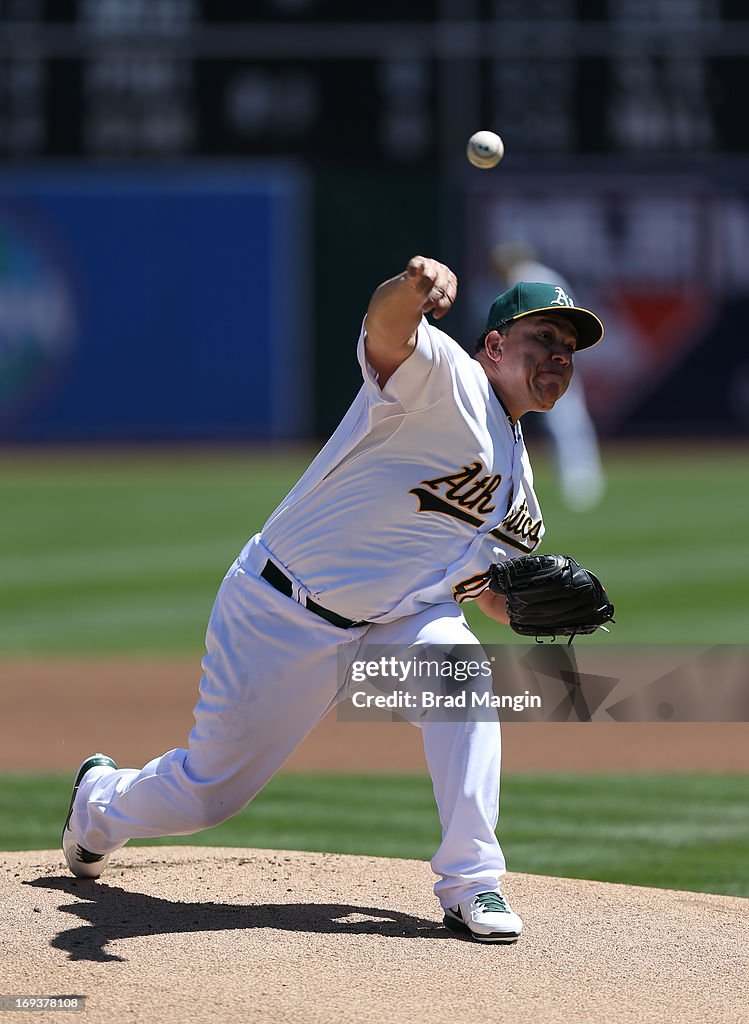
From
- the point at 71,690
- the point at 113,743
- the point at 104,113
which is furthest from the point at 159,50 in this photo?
the point at 113,743

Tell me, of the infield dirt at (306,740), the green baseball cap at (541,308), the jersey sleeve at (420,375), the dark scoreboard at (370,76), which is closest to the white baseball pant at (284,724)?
the jersey sleeve at (420,375)

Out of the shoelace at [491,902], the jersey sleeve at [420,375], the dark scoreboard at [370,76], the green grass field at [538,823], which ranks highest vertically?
the dark scoreboard at [370,76]

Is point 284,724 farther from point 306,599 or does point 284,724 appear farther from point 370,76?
point 370,76

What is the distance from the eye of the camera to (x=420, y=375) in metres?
3.48

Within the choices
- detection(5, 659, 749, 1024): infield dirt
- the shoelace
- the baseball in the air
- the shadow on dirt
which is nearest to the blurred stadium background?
detection(5, 659, 749, 1024): infield dirt

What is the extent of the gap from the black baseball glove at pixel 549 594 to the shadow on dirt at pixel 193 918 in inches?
29.5

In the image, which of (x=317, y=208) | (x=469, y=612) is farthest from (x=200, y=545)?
(x=317, y=208)

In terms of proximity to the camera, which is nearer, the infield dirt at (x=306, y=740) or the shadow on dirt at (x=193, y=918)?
the shadow on dirt at (x=193, y=918)

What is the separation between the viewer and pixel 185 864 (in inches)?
175

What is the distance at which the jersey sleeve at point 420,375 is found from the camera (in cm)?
346

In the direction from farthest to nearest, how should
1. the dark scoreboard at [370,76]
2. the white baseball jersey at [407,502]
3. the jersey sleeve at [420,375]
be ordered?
the dark scoreboard at [370,76] < the white baseball jersey at [407,502] < the jersey sleeve at [420,375]

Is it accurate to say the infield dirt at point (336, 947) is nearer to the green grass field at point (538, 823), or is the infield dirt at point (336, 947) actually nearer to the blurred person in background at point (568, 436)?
the green grass field at point (538, 823)

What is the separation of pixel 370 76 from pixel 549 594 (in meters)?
15.2

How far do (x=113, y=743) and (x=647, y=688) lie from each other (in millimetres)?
2476
